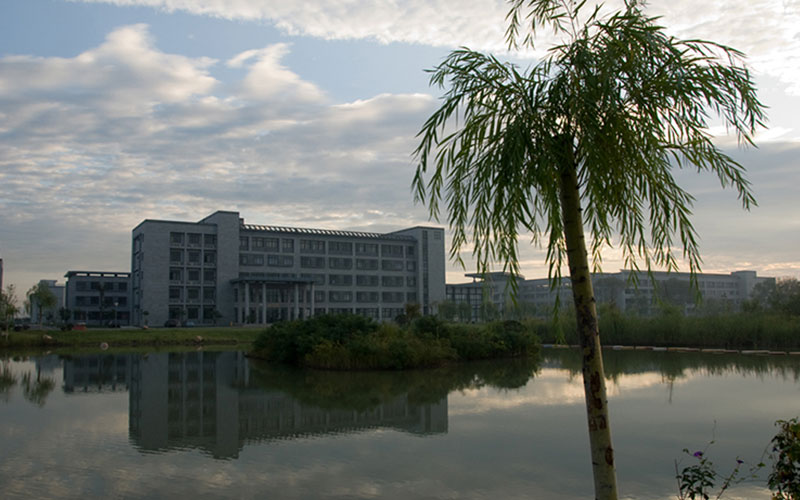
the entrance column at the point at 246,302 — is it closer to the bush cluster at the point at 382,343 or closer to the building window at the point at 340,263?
the building window at the point at 340,263

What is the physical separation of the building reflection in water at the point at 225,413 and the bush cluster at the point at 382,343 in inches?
132

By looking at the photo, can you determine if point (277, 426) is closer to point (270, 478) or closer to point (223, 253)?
point (270, 478)

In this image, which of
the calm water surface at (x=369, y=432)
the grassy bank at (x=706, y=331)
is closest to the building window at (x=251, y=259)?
the grassy bank at (x=706, y=331)

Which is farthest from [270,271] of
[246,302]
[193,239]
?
[193,239]

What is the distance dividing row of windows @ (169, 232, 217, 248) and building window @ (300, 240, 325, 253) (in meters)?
11.6

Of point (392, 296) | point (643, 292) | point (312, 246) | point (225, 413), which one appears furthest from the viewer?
point (643, 292)

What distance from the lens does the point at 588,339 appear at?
159 inches

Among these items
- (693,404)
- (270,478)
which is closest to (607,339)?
(693,404)

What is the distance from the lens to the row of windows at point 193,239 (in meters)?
72.9

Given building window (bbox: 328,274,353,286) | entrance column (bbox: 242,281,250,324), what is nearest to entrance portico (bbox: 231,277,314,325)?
entrance column (bbox: 242,281,250,324)

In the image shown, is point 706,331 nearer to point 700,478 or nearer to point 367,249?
point 700,478

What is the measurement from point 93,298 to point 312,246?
32404 mm

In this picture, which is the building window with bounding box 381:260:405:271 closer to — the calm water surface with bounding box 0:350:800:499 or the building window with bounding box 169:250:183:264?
the building window with bounding box 169:250:183:264

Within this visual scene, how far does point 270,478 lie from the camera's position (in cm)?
873
